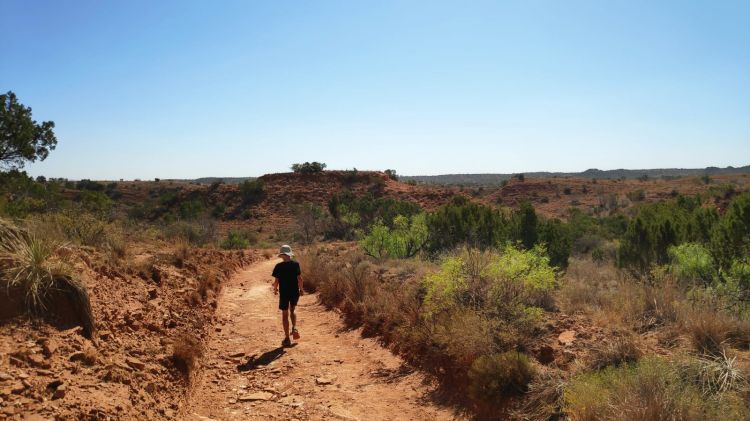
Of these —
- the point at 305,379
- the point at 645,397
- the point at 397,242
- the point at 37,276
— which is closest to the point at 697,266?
the point at 645,397

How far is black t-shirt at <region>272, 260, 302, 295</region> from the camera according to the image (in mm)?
8672

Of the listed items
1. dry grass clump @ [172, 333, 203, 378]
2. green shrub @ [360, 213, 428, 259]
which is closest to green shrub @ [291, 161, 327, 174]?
green shrub @ [360, 213, 428, 259]

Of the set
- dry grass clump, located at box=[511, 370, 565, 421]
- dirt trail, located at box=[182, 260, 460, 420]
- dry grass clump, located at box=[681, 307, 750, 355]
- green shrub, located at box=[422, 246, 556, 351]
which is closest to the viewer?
dry grass clump, located at box=[511, 370, 565, 421]

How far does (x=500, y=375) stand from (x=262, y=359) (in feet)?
13.3

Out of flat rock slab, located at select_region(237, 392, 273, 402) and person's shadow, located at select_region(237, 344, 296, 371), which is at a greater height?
flat rock slab, located at select_region(237, 392, 273, 402)

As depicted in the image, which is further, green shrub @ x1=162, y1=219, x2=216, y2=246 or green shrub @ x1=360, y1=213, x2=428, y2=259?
green shrub @ x1=162, y1=219, x2=216, y2=246

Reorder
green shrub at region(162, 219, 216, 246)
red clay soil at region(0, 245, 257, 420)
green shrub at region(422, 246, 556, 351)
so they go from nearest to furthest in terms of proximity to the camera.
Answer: red clay soil at region(0, 245, 257, 420), green shrub at region(422, 246, 556, 351), green shrub at region(162, 219, 216, 246)

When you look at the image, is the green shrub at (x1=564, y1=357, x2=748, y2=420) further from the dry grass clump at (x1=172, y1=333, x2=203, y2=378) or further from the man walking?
the man walking

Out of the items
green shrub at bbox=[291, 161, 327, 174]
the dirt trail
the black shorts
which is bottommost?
the dirt trail

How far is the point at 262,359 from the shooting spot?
7.52m

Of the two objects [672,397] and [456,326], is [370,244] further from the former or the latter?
[672,397]

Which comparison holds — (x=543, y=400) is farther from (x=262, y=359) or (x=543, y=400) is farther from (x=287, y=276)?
(x=287, y=276)

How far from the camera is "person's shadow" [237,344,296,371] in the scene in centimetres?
718

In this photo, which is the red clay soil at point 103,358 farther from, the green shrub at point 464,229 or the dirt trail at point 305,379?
the green shrub at point 464,229
